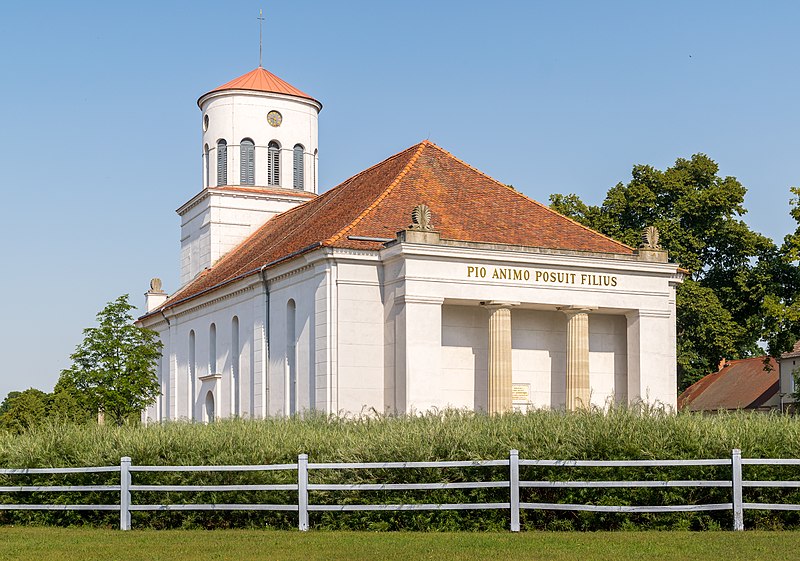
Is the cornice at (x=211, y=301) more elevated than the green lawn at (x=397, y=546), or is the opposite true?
the cornice at (x=211, y=301)

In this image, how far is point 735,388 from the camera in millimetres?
73312

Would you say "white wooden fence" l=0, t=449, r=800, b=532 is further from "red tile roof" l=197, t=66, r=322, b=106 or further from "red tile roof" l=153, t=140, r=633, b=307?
"red tile roof" l=197, t=66, r=322, b=106

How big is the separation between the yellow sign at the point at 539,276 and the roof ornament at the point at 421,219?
2.01 meters

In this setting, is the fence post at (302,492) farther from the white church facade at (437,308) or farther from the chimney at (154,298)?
the chimney at (154,298)

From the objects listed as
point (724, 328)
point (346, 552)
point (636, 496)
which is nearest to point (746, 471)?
point (636, 496)

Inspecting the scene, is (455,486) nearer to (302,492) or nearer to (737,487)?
(302,492)

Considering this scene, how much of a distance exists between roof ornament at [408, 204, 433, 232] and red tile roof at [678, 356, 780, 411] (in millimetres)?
35685

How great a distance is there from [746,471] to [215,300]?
33.3 metres

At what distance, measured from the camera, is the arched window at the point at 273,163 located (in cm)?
6050

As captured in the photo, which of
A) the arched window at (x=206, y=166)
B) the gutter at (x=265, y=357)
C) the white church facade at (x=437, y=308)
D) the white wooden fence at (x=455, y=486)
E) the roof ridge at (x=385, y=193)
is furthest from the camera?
the arched window at (x=206, y=166)

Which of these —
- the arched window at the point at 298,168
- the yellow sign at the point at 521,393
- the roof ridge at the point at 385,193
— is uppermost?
the arched window at the point at 298,168

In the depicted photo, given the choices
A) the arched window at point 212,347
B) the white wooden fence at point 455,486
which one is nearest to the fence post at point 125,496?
the white wooden fence at point 455,486

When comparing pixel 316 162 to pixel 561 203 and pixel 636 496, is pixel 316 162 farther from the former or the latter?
pixel 636 496

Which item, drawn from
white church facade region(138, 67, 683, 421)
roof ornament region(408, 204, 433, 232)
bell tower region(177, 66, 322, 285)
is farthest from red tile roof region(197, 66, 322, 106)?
roof ornament region(408, 204, 433, 232)
